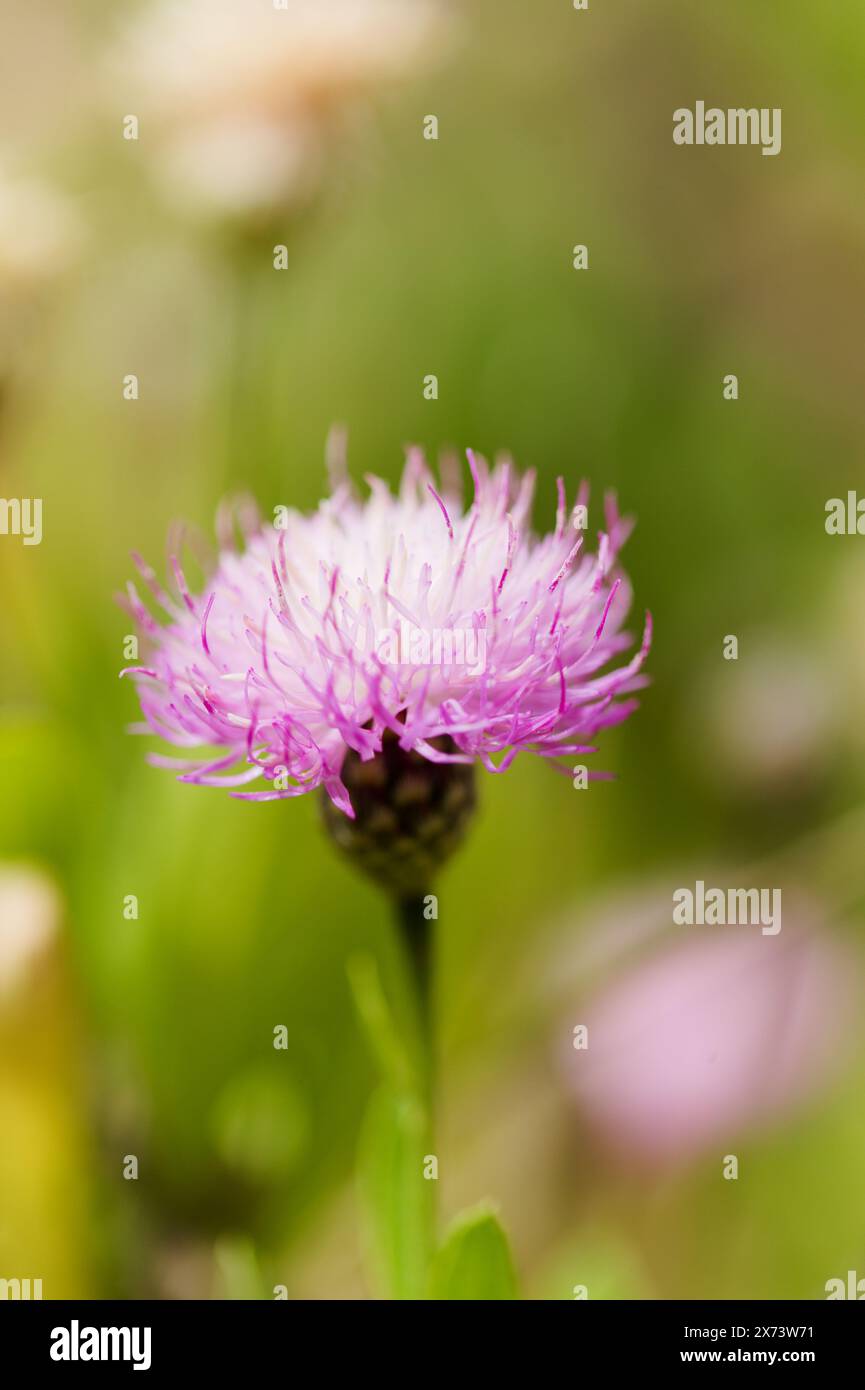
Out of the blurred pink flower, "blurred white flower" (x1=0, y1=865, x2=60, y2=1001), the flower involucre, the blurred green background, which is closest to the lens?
the flower involucre

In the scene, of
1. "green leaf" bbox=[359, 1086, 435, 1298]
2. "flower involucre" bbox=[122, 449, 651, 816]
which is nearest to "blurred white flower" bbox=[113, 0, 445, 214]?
"flower involucre" bbox=[122, 449, 651, 816]

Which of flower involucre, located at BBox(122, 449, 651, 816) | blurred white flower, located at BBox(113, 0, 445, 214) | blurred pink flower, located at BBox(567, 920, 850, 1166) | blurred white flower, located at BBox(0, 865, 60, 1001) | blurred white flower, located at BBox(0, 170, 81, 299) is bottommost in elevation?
blurred pink flower, located at BBox(567, 920, 850, 1166)

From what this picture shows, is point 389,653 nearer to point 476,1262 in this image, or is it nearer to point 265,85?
point 476,1262

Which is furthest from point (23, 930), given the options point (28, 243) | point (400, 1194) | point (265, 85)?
point (265, 85)

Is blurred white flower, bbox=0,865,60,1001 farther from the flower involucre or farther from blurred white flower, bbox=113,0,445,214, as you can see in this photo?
blurred white flower, bbox=113,0,445,214

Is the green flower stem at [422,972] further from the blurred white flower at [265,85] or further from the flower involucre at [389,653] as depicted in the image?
the blurred white flower at [265,85]
